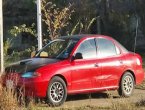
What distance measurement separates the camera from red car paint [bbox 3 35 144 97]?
11.8 metres

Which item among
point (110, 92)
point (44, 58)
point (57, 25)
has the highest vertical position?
point (57, 25)

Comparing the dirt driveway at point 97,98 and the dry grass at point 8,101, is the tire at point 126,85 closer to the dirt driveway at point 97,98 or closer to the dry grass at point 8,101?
the dirt driveway at point 97,98

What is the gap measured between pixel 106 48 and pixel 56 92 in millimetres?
2186

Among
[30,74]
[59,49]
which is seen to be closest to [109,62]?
[59,49]

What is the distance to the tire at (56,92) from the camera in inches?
473

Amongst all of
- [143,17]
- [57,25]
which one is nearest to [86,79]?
[57,25]

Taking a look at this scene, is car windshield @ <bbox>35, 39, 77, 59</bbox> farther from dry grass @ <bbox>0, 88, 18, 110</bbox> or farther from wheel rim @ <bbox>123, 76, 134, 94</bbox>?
dry grass @ <bbox>0, 88, 18, 110</bbox>

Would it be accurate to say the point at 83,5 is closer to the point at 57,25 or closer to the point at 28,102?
the point at 57,25

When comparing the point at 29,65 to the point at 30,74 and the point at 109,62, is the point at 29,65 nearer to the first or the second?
the point at 30,74

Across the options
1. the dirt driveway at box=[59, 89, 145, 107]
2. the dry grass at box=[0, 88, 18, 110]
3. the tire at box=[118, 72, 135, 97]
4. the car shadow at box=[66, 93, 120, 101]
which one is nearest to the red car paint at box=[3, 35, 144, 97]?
the tire at box=[118, 72, 135, 97]

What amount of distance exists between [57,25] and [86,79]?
6386 millimetres

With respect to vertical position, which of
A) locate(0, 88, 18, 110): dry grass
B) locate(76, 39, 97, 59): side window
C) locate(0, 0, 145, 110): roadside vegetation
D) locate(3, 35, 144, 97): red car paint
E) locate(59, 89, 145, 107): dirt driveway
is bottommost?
locate(59, 89, 145, 107): dirt driveway

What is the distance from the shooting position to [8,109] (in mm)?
9914

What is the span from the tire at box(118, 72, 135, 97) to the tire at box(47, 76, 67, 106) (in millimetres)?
2040
